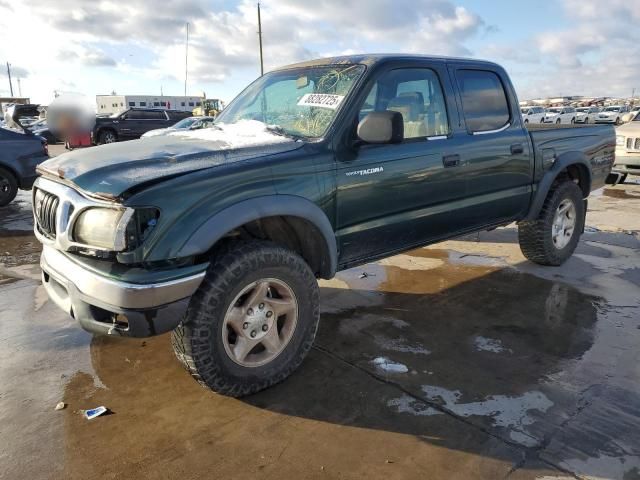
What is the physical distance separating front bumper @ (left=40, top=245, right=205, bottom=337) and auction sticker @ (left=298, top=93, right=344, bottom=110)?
147 cm

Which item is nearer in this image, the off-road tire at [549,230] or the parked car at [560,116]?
the off-road tire at [549,230]

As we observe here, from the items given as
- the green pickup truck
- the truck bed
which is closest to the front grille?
the green pickup truck

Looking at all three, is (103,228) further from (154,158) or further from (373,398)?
(373,398)

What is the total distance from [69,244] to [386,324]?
2322 millimetres

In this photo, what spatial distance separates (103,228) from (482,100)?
325 cm

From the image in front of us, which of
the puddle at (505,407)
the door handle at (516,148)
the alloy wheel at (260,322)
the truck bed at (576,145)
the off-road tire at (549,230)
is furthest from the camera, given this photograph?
the off-road tire at (549,230)

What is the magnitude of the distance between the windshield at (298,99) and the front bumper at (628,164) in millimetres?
8636

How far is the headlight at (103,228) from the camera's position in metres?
2.38

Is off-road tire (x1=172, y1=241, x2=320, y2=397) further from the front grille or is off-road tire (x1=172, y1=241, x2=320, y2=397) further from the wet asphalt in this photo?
the front grille

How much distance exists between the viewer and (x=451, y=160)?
383 cm

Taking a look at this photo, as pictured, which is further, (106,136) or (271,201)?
(106,136)

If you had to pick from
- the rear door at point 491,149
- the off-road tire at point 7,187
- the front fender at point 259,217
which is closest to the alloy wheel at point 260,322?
the front fender at point 259,217

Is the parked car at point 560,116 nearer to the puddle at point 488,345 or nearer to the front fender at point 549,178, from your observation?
the front fender at point 549,178

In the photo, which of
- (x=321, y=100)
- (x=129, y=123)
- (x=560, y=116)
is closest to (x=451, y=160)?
(x=321, y=100)
